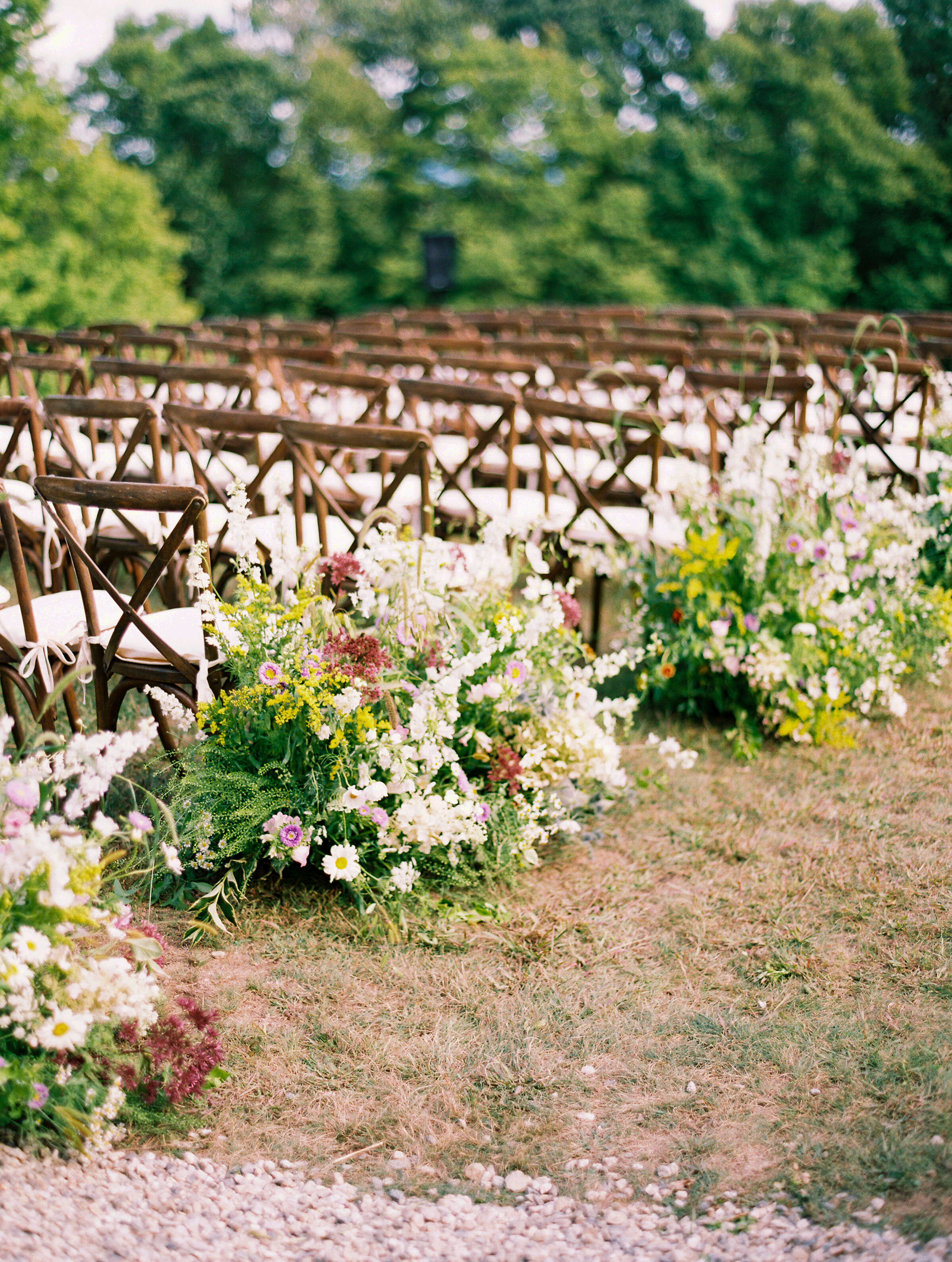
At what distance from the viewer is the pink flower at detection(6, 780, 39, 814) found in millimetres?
1931

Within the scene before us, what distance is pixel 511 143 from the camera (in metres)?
24.9

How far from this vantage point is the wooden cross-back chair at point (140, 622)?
276cm

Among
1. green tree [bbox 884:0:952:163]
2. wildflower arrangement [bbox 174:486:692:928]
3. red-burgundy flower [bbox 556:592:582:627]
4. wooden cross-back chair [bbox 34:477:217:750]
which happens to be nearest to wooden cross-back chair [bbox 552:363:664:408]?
red-burgundy flower [bbox 556:592:582:627]

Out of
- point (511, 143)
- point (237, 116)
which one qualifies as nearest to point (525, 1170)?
point (511, 143)

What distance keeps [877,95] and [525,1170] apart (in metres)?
26.2

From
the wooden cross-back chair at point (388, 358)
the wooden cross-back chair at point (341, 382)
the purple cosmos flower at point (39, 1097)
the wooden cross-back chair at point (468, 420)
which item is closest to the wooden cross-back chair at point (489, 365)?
the wooden cross-back chair at point (388, 358)

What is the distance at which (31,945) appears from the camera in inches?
76.5

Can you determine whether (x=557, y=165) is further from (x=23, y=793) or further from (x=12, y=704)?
(x=23, y=793)

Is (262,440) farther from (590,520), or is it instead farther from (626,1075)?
(626,1075)

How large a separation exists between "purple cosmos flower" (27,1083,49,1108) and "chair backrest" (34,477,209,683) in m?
1.20

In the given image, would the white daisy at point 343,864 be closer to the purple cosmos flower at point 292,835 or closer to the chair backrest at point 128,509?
the purple cosmos flower at point 292,835

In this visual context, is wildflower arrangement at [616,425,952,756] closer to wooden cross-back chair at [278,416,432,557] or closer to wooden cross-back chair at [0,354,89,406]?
wooden cross-back chair at [278,416,432,557]

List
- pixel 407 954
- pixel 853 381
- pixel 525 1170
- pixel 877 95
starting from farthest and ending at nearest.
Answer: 1. pixel 877 95
2. pixel 853 381
3. pixel 407 954
4. pixel 525 1170

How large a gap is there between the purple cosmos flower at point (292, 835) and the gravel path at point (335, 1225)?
2.68ft
